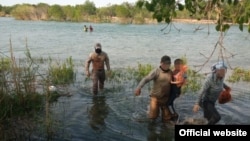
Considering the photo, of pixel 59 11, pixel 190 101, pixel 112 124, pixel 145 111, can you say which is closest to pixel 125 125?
pixel 112 124

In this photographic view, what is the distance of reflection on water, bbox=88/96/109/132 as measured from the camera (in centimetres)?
873

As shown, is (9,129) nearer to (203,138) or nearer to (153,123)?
(153,123)

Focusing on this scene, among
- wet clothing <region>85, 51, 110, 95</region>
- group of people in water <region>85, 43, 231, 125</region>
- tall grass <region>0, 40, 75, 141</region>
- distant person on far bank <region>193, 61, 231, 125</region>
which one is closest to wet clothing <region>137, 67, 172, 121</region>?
group of people in water <region>85, 43, 231, 125</region>

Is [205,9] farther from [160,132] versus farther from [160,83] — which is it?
[160,132]

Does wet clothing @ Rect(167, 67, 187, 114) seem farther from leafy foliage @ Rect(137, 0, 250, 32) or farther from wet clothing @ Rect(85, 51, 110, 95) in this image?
leafy foliage @ Rect(137, 0, 250, 32)

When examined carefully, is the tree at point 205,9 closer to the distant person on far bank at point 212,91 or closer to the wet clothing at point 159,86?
the distant person on far bank at point 212,91

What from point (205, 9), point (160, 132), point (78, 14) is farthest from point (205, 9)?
point (78, 14)

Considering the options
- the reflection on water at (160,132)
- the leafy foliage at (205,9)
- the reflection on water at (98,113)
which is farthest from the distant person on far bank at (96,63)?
the leafy foliage at (205,9)

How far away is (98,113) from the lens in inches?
389

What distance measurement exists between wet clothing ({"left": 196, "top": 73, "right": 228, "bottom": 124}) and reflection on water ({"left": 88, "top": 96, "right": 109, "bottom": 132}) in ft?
8.14

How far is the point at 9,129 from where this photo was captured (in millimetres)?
7664

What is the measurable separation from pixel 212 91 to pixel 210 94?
0.09 meters

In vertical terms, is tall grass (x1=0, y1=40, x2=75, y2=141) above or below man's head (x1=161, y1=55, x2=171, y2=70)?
below

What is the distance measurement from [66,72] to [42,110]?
16.2 feet
